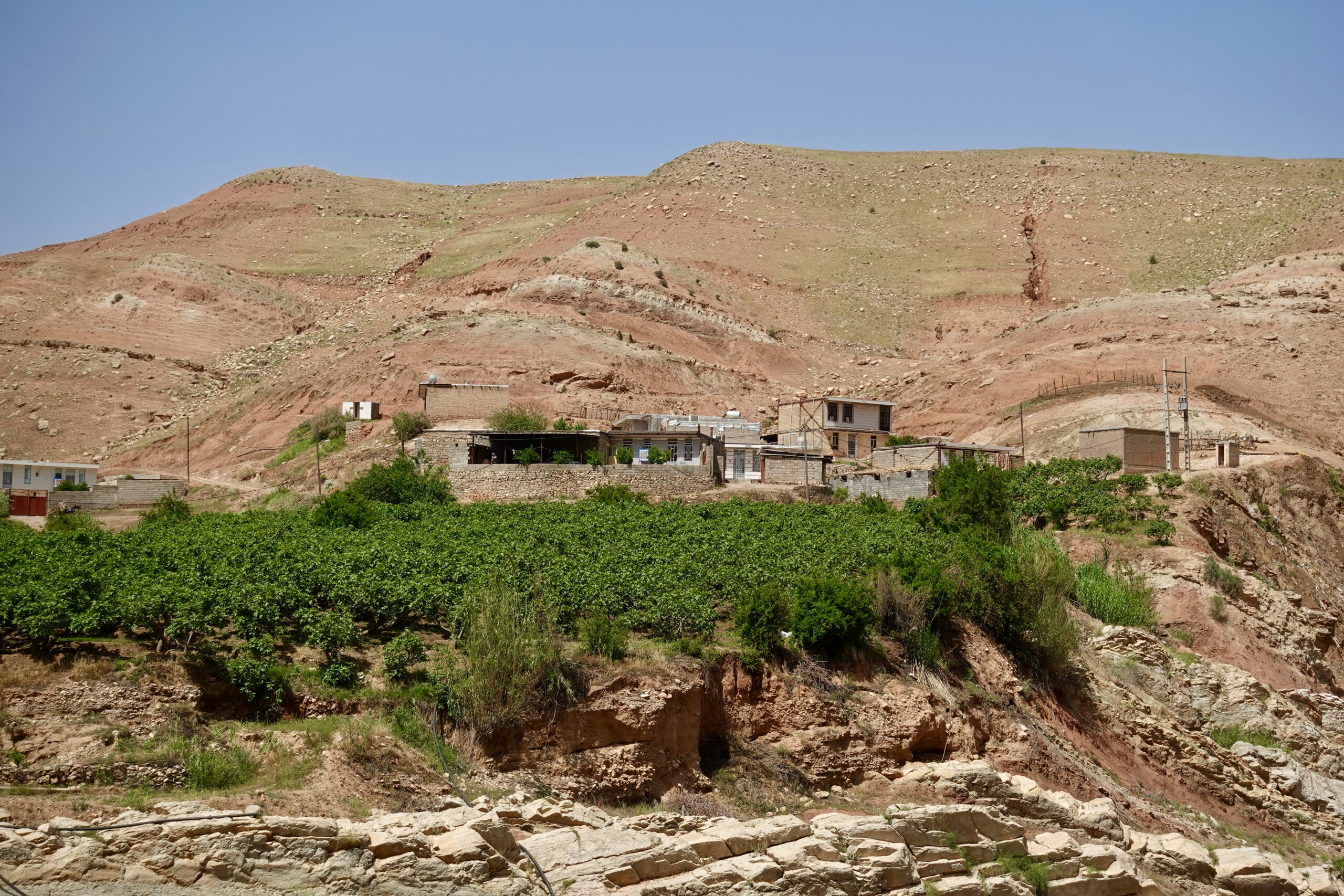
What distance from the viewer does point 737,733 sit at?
65.8 ft

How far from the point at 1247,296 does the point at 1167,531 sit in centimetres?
3140

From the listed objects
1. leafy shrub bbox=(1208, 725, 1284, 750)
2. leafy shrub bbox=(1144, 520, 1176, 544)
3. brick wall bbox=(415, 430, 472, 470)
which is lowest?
leafy shrub bbox=(1208, 725, 1284, 750)

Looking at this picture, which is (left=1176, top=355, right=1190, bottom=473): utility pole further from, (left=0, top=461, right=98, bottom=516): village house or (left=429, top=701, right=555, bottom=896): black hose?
(left=0, top=461, right=98, bottom=516): village house

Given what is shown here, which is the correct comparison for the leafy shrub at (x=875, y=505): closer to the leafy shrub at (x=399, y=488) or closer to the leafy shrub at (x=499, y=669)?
the leafy shrub at (x=399, y=488)

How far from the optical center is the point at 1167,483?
3509 cm

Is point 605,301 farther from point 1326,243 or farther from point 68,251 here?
point 68,251

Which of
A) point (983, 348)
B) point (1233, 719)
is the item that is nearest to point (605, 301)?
point (983, 348)

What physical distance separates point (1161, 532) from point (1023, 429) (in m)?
15.4

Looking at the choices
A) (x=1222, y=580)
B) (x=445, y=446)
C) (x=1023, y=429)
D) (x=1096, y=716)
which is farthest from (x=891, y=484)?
(x=445, y=446)

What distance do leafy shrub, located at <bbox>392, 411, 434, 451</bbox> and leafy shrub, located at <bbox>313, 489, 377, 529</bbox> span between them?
869cm

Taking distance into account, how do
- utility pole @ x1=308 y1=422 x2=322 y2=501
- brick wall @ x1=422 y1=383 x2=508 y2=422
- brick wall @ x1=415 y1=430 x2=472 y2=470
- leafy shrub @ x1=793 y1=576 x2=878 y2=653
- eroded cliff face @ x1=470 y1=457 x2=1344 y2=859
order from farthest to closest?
brick wall @ x1=422 y1=383 x2=508 y2=422
utility pole @ x1=308 y1=422 x2=322 y2=501
brick wall @ x1=415 y1=430 x2=472 y2=470
leafy shrub @ x1=793 y1=576 x2=878 y2=653
eroded cliff face @ x1=470 y1=457 x2=1344 y2=859

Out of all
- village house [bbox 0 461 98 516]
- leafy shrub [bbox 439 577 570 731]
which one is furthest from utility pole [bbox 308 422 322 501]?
leafy shrub [bbox 439 577 570 731]

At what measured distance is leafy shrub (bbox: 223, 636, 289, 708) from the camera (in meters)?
16.8

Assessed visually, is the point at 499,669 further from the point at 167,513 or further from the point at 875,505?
the point at 167,513
